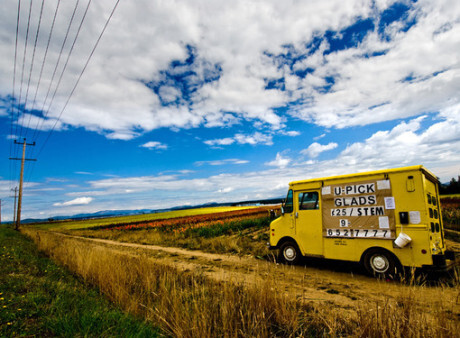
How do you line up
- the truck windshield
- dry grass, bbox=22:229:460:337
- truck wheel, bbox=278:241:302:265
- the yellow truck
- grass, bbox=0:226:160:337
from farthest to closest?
the truck windshield → truck wheel, bbox=278:241:302:265 → the yellow truck → grass, bbox=0:226:160:337 → dry grass, bbox=22:229:460:337

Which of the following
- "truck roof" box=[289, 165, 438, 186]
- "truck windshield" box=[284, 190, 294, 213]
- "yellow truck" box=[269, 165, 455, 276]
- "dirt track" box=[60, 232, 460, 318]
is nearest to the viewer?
"dirt track" box=[60, 232, 460, 318]

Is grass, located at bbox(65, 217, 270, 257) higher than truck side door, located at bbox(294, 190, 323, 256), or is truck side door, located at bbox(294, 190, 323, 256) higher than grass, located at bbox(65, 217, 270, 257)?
truck side door, located at bbox(294, 190, 323, 256)

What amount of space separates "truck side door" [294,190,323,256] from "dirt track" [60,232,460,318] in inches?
32.7

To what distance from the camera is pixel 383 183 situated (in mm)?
7055

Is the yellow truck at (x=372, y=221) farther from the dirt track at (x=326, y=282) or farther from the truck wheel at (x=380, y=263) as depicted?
the dirt track at (x=326, y=282)

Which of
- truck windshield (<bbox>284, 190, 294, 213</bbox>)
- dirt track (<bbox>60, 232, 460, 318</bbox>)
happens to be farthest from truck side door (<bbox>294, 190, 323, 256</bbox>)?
dirt track (<bbox>60, 232, 460, 318</bbox>)

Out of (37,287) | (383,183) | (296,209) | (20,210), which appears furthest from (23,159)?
(383,183)

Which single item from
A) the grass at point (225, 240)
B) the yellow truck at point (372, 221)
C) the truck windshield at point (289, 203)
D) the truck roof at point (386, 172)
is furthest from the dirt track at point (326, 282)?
the truck roof at point (386, 172)

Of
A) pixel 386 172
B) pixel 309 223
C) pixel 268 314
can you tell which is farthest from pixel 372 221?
pixel 268 314

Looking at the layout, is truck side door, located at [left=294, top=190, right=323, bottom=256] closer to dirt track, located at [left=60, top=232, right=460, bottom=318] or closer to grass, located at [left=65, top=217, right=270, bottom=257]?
dirt track, located at [left=60, top=232, right=460, bottom=318]

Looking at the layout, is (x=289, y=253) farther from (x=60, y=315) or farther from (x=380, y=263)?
(x=60, y=315)

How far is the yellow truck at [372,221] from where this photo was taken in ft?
21.0

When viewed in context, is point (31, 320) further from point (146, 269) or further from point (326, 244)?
point (326, 244)

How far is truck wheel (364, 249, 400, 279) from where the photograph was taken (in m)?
6.71
